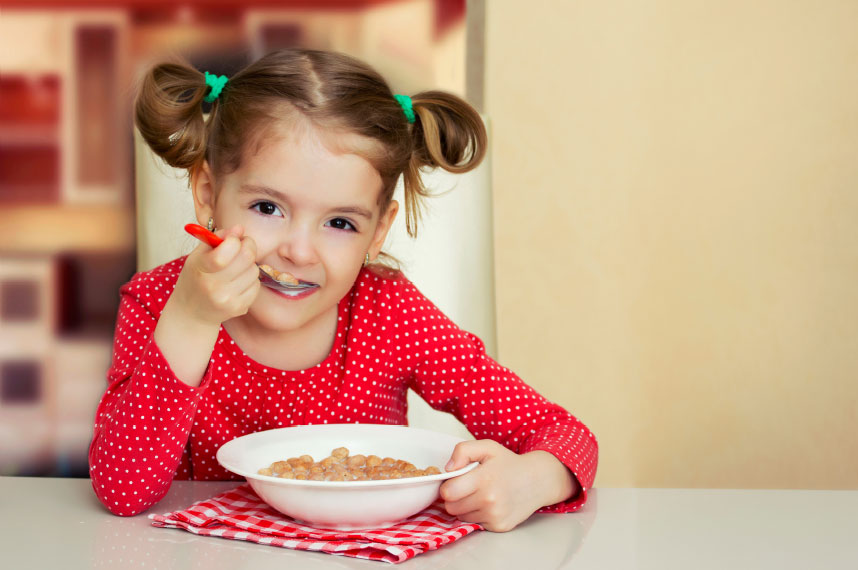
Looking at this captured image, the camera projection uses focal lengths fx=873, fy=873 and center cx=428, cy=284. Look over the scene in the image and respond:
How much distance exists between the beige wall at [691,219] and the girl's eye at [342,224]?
1059 millimetres

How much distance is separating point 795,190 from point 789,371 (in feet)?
1.36

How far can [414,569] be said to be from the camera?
61 cm

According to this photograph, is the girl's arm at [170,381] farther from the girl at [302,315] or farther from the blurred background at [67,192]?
the blurred background at [67,192]

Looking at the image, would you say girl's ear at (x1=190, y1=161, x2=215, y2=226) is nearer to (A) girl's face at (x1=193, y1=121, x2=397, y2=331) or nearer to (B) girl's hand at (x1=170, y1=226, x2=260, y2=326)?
(A) girl's face at (x1=193, y1=121, x2=397, y2=331)

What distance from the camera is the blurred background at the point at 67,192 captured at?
114 inches

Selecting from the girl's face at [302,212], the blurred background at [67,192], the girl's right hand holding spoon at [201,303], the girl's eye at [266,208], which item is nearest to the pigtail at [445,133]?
the girl's face at [302,212]

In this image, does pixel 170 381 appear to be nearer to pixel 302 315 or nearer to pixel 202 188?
pixel 302 315

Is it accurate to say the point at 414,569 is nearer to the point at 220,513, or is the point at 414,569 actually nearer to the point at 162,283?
the point at 220,513

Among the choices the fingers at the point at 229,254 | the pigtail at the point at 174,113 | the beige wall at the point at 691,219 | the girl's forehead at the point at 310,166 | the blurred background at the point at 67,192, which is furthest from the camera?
the blurred background at the point at 67,192

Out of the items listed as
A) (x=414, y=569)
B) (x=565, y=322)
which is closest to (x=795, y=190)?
(x=565, y=322)

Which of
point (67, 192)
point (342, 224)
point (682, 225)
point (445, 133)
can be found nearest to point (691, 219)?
point (682, 225)

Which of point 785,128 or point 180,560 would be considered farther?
point 785,128

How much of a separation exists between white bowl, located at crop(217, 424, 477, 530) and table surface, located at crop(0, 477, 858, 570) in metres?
0.04

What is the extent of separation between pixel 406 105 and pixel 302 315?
0.29 m
